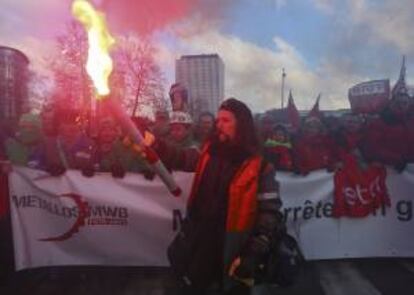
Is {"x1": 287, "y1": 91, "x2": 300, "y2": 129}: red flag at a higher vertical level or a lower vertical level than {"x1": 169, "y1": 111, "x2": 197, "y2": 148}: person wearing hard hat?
higher

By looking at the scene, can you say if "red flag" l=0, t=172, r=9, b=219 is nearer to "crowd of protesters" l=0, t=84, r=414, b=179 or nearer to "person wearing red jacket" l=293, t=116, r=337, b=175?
"crowd of protesters" l=0, t=84, r=414, b=179

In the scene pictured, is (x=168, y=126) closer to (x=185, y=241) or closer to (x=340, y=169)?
(x=340, y=169)

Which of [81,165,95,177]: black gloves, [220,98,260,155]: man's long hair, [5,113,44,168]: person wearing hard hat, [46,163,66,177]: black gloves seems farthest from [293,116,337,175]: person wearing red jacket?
[220,98,260,155]: man's long hair

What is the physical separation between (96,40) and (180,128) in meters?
2.53

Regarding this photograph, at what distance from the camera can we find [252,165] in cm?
452

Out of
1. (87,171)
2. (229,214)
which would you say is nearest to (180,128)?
(87,171)

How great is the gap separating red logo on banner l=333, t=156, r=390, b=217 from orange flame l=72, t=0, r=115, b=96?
388cm

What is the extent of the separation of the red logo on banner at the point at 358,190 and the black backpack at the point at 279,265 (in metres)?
3.71

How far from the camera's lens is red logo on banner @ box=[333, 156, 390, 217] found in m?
8.20

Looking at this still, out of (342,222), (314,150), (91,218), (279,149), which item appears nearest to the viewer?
(91,218)

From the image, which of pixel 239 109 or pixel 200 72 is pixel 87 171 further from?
pixel 239 109

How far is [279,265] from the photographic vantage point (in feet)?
14.8

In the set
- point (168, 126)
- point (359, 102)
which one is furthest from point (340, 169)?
point (359, 102)

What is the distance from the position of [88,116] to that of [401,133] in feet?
12.2
